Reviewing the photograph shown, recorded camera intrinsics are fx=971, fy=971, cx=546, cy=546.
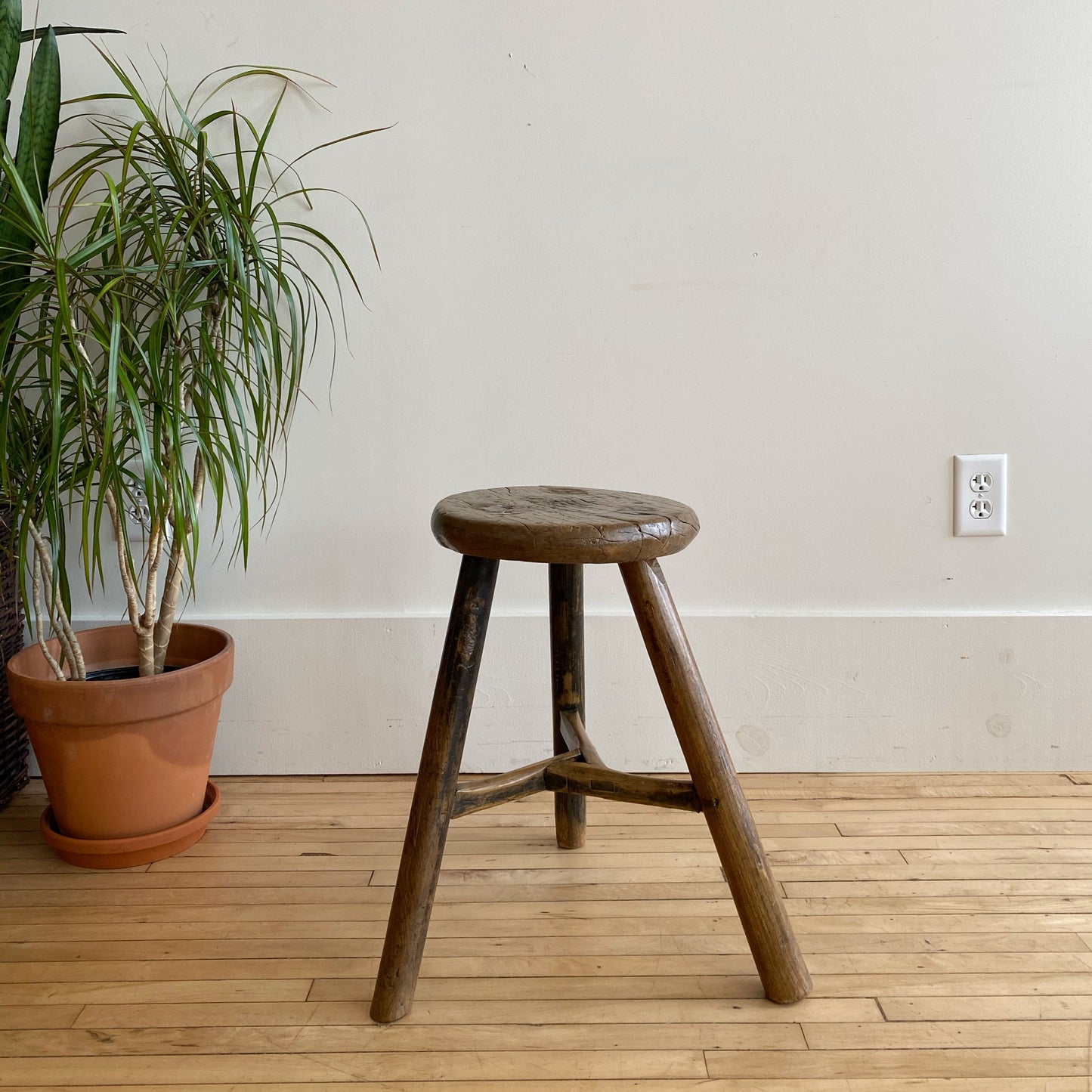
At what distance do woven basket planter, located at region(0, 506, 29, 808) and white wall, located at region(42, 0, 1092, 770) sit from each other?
5.5 inches

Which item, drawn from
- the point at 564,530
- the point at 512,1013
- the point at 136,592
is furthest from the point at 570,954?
the point at 136,592

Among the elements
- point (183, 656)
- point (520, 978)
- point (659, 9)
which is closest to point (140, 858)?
point (183, 656)

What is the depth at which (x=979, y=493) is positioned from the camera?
163 centimetres

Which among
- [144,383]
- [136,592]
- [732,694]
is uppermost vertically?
[144,383]

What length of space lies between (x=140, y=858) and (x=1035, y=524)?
4.96ft

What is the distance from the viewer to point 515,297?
62.3 inches

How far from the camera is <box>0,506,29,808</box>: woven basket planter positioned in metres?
1.51

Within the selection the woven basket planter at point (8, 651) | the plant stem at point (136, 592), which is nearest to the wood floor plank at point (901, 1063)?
the plant stem at point (136, 592)

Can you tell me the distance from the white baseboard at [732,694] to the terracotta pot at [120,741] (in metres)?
0.22

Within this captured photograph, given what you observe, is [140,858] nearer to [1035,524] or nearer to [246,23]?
[246,23]

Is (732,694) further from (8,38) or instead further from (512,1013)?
(8,38)

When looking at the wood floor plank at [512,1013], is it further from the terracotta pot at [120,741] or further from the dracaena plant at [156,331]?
the dracaena plant at [156,331]

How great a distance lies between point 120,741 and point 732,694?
965mm

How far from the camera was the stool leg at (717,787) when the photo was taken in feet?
3.50
